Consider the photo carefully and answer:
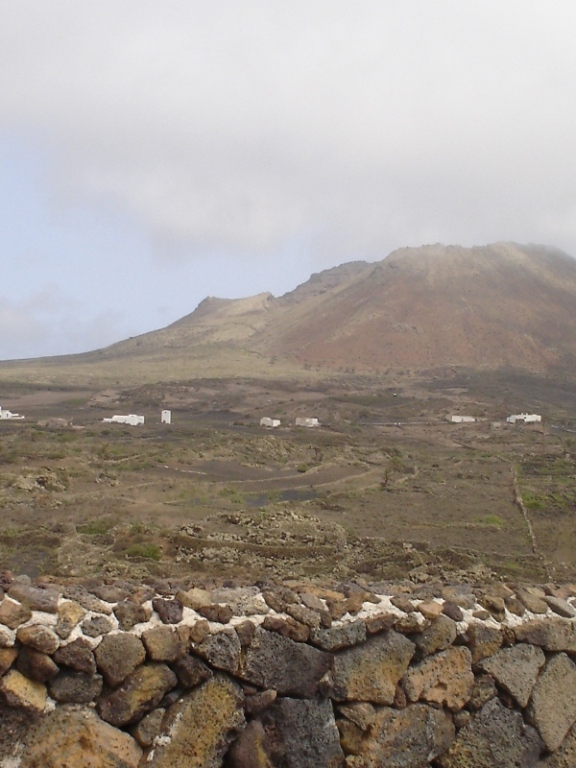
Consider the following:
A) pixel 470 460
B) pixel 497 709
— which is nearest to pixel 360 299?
pixel 470 460

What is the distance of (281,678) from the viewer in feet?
11.9

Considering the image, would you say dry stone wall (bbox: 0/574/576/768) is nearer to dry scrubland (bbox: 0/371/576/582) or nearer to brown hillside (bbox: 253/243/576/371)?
dry scrubland (bbox: 0/371/576/582)

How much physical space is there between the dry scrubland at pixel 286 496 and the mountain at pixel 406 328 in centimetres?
3152

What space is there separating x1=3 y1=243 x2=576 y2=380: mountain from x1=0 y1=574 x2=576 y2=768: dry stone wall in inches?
3142

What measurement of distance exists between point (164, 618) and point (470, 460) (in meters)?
38.8

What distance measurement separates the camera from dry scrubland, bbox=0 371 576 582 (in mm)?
17078

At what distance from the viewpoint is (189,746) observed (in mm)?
3398

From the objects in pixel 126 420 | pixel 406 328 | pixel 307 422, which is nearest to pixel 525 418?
pixel 307 422

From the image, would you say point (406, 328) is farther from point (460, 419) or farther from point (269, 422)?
point (269, 422)

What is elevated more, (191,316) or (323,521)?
(191,316)

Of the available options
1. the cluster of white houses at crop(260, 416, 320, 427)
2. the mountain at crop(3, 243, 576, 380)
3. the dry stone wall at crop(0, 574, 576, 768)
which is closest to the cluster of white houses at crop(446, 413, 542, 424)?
the cluster of white houses at crop(260, 416, 320, 427)

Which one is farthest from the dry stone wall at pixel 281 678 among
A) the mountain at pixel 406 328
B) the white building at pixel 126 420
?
the mountain at pixel 406 328

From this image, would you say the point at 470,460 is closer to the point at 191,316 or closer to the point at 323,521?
the point at 323,521

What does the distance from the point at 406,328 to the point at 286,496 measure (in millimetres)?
75548
